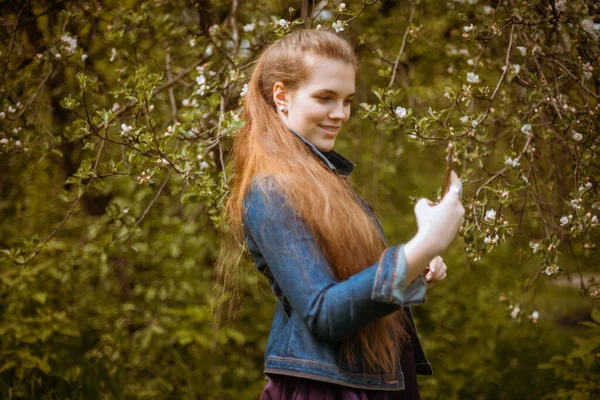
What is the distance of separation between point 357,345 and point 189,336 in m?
1.93

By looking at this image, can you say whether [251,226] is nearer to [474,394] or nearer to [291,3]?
[291,3]

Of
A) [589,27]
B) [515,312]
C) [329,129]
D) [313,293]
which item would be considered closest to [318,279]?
[313,293]

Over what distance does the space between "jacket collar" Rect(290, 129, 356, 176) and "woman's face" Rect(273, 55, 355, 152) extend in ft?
0.09

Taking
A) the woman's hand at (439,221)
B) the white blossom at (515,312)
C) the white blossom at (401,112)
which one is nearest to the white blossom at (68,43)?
the white blossom at (401,112)

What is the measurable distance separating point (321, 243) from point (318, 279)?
0.12 meters

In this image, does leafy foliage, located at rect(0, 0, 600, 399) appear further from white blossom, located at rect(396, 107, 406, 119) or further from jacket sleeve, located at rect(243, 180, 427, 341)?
jacket sleeve, located at rect(243, 180, 427, 341)

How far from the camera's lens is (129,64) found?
3.07m

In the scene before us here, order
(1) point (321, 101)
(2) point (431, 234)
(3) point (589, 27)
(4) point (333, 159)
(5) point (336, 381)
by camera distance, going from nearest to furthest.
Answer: (2) point (431, 234), (5) point (336, 381), (1) point (321, 101), (4) point (333, 159), (3) point (589, 27)

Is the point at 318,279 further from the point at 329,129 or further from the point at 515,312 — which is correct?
the point at 515,312

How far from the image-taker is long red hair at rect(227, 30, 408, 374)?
4.54 ft

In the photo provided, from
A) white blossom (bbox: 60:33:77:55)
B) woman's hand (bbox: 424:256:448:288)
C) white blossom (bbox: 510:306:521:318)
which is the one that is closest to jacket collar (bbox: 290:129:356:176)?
woman's hand (bbox: 424:256:448:288)

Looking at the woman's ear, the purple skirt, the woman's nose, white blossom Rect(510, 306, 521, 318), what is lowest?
white blossom Rect(510, 306, 521, 318)

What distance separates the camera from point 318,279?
1.29 meters

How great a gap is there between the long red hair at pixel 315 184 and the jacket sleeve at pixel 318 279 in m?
0.05
